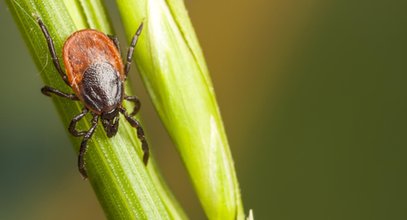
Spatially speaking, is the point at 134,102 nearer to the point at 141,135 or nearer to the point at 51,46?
the point at 141,135

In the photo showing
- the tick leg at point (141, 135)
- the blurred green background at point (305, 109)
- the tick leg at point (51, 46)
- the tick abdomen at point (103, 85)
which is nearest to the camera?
the tick leg at point (51, 46)

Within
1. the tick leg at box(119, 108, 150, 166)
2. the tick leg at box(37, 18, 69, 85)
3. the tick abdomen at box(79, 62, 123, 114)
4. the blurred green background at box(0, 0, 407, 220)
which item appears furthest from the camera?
the blurred green background at box(0, 0, 407, 220)

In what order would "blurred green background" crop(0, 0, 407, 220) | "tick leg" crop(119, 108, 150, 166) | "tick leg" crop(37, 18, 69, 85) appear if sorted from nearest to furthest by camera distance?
"tick leg" crop(37, 18, 69, 85) < "tick leg" crop(119, 108, 150, 166) < "blurred green background" crop(0, 0, 407, 220)

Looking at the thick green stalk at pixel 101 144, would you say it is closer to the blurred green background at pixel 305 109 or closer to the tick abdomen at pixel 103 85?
the tick abdomen at pixel 103 85

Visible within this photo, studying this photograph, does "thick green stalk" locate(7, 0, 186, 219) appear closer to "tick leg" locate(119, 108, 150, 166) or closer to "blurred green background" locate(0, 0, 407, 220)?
"tick leg" locate(119, 108, 150, 166)

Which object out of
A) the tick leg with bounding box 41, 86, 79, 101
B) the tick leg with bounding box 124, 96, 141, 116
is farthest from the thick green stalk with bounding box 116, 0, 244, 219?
the tick leg with bounding box 41, 86, 79, 101

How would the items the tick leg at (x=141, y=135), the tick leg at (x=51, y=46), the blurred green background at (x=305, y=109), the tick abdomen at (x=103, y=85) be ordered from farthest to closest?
the blurred green background at (x=305, y=109) < the tick abdomen at (x=103, y=85) < the tick leg at (x=141, y=135) < the tick leg at (x=51, y=46)

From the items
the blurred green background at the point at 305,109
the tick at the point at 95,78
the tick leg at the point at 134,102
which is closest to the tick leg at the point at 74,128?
the tick at the point at 95,78

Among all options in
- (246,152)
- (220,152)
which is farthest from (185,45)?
(246,152)

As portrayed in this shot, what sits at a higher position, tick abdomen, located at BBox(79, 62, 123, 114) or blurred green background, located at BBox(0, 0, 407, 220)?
tick abdomen, located at BBox(79, 62, 123, 114)
